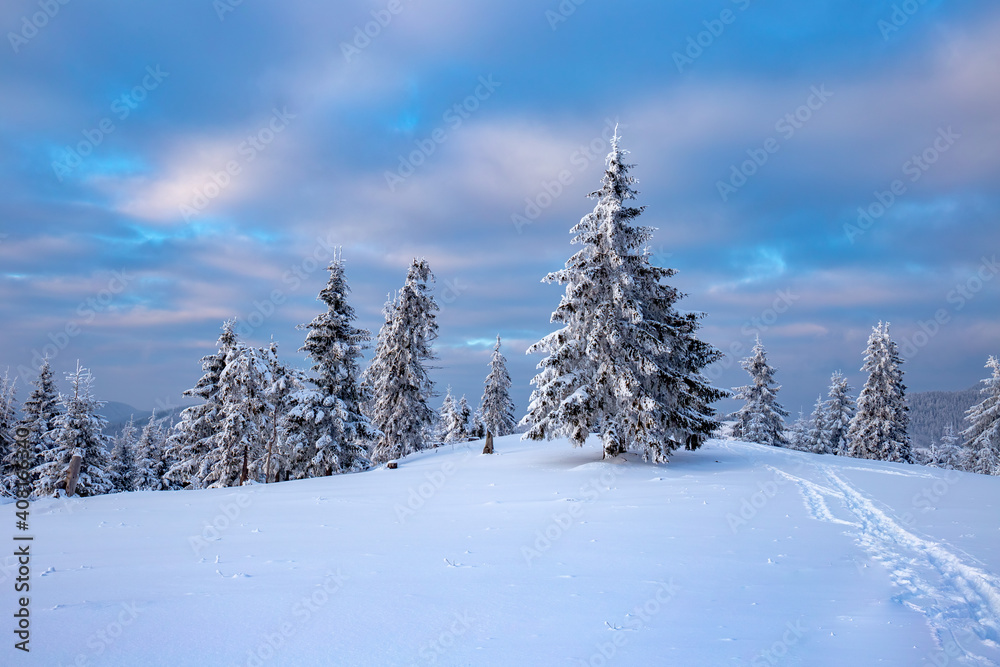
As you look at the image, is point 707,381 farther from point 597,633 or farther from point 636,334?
point 597,633

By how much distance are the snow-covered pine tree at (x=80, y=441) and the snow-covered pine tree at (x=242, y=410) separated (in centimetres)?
850

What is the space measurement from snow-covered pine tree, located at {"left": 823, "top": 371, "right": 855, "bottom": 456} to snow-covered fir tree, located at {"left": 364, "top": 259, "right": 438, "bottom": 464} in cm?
3980

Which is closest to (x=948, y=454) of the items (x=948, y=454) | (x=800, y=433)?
(x=948, y=454)

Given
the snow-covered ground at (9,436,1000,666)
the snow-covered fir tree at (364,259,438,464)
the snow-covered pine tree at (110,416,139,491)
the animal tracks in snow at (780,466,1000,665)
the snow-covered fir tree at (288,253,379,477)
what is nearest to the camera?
the snow-covered ground at (9,436,1000,666)

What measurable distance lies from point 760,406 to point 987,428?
1730 cm

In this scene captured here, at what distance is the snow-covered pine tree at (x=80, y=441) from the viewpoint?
29672mm

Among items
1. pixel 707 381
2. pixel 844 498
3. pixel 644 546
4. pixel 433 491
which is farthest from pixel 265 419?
pixel 844 498

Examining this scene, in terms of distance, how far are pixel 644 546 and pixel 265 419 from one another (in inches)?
960

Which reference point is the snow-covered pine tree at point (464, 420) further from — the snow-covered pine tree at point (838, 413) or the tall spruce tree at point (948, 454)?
the tall spruce tree at point (948, 454)

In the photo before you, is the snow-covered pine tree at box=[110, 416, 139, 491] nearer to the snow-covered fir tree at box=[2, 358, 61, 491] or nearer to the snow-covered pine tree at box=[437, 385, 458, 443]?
the snow-covered fir tree at box=[2, 358, 61, 491]

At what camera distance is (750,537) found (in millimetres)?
9156

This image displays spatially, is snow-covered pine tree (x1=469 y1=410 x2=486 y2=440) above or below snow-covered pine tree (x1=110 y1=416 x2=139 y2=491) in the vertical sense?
above

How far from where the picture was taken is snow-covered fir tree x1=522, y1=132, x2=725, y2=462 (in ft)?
63.2

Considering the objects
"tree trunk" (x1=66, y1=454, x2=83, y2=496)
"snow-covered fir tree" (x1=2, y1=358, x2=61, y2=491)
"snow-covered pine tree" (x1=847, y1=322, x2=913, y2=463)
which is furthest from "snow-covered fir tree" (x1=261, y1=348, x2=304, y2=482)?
"snow-covered pine tree" (x1=847, y1=322, x2=913, y2=463)
